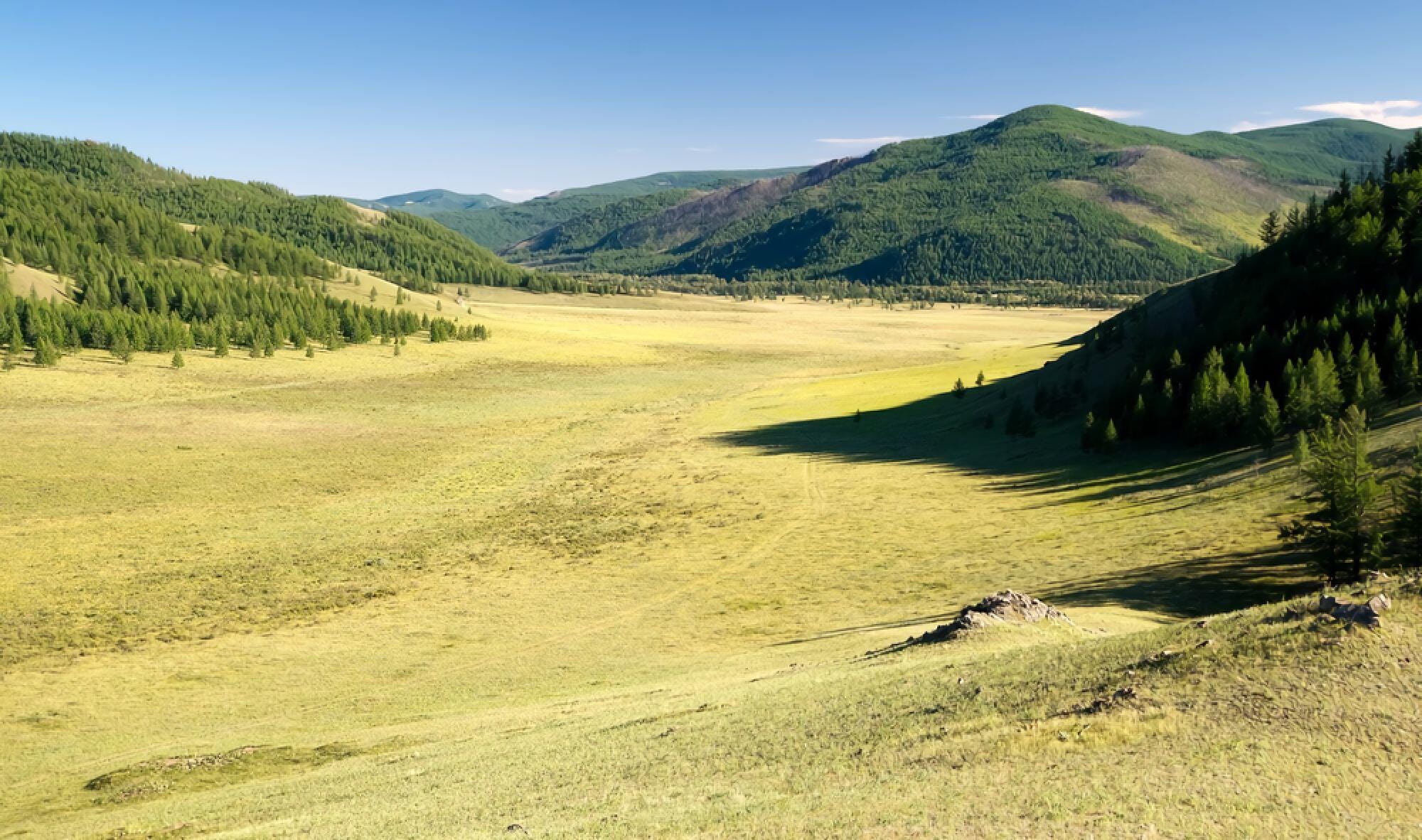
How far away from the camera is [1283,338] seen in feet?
171

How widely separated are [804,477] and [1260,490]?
2553 cm

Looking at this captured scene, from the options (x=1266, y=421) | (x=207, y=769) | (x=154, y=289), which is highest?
(x=154, y=289)

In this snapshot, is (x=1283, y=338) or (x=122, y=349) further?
(x=122, y=349)

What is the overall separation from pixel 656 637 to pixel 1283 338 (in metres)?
42.8

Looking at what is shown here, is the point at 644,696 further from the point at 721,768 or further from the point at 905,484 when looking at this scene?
the point at 905,484

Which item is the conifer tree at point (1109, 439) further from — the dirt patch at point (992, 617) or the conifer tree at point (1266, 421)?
the dirt patch at point (992, 617)

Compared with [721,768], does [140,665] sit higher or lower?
lower

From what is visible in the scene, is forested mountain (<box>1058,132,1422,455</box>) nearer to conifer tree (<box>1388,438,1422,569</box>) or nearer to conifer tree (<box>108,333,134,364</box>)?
conifer tree (<box>1388,438,1422,569</box>)

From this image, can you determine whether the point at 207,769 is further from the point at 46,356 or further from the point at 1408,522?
the point at 46,356

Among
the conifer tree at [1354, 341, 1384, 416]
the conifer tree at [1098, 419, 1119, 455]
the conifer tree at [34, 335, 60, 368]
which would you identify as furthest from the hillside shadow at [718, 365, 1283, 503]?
the conifer tree at [34, 335, 60, 368]

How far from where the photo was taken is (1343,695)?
46.0ft

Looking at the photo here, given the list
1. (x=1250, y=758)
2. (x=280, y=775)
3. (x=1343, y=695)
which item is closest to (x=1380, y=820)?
(x=1250, y=758)

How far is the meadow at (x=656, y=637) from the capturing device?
44.3 feet

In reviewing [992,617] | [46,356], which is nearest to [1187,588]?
[992,617]
